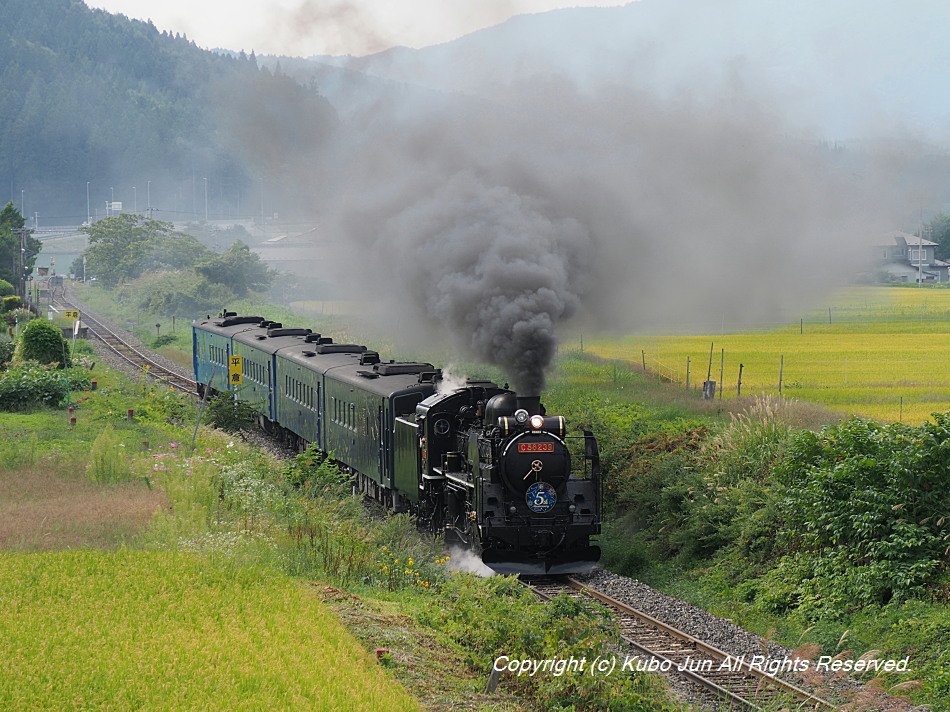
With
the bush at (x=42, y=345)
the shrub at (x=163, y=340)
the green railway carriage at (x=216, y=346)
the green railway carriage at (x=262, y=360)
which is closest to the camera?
the green railway carriage at (x=262, y=360)

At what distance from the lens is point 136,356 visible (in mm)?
47688

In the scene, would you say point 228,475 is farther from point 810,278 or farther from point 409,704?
point 810,278

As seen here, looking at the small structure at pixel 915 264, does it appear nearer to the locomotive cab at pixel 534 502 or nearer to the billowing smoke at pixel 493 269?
the billowing smoke at pixel 493 269

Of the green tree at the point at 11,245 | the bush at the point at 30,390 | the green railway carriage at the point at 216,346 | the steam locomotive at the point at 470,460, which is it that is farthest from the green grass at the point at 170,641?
the green tree at the point at 11,245

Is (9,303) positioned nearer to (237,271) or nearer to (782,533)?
(237,271)

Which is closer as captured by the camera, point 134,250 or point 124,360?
point 124,360

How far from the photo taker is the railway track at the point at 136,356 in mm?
38294

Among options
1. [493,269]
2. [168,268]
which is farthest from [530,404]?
[168,268]

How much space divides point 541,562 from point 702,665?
12.1ft

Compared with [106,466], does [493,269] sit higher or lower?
higher

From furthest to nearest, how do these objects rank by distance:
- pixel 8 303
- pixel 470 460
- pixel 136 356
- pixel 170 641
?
pixel 8 303 < pixel 136 356 < pixel 470 460 < pixel 170 641

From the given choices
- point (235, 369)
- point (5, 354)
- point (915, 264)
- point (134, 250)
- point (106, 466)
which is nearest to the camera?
point (106, 466)

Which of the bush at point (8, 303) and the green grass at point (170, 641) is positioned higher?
the bush at point (8, 303)

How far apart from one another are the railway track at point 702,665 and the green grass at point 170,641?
107 inches
